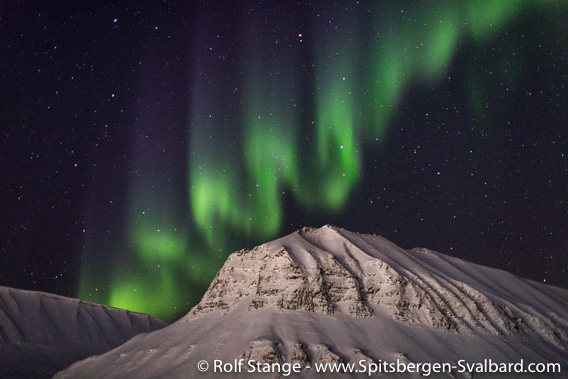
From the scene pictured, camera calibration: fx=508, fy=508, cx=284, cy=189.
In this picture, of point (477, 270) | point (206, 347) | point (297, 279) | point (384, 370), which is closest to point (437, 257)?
point (477, 270)

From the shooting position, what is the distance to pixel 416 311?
110 m

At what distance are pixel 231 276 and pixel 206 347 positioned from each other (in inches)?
1112

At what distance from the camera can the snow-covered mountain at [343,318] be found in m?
91.9

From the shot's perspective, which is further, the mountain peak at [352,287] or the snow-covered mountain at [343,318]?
the mountain peak at [352,287]

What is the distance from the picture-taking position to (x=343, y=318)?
106 meters

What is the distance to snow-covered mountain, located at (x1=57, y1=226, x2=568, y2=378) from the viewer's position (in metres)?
91.9

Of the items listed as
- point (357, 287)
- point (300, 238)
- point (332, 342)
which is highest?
point (300, 238)

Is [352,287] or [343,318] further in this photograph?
[352,287]

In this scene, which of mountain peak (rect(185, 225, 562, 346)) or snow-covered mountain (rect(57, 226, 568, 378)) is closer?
snow-covered mountain (rect(57, 226, 568, 378))

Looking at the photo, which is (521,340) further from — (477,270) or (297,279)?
(297,279)

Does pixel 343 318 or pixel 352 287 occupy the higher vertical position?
pixel 352 287

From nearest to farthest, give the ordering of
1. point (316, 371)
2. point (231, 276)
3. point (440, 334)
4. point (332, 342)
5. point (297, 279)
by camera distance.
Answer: point (316, 371)
point (332, 342)
point (440, 334)
point (297, 279)
point (231, 276)

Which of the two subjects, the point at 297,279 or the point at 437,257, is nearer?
the point at 297,279

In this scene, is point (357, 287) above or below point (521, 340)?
above
